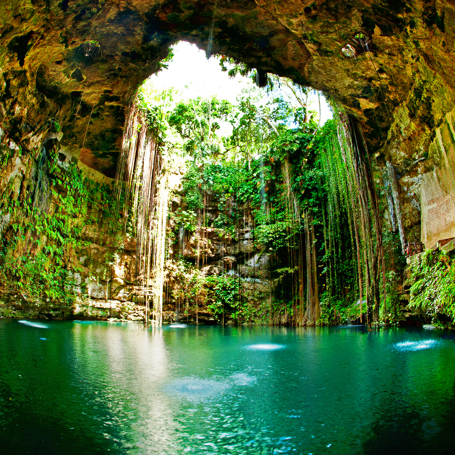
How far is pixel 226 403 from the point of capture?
6.66 ft

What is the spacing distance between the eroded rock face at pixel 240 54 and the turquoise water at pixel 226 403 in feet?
9.59

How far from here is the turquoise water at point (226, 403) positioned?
4.76 feet

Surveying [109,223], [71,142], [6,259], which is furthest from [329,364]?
[109,223]

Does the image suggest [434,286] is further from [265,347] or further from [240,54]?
[240,54]

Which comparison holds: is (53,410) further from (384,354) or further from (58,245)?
(58,245)

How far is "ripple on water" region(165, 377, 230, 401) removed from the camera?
219cm

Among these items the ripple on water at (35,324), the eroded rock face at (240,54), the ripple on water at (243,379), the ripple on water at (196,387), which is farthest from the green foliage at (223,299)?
the ripple on water at (196,387)

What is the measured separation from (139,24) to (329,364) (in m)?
4.99

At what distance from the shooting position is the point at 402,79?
4855 mm

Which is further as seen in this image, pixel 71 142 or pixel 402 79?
pixel 71 142

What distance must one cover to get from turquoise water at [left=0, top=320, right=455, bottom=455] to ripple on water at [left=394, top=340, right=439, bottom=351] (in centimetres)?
24

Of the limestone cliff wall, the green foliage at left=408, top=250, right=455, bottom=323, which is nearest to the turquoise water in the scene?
the green foliage at left=408, top=250, right=455, bottom=323

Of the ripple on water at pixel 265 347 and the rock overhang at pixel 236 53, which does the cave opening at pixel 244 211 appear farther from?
the ripple on water at pixel 265 347

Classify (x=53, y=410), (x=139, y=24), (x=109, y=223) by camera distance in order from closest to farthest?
(x=53, y=410)
(x=139, y=24)
(x=109, y=223)
